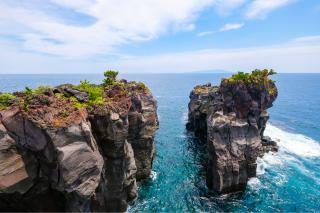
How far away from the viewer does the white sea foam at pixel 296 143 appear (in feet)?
241

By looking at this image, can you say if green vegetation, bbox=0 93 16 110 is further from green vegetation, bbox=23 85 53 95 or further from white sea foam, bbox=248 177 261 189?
white sea foam, bbox=248 177 261 189

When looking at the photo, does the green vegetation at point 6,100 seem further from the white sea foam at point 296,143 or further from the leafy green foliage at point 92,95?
the white sea foam at point 296,143

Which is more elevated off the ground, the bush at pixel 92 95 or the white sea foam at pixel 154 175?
the bush at pixel 92 95

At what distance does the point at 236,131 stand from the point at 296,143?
37.9 meters

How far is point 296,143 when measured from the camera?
8106 centimetres

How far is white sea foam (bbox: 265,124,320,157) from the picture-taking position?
7331 cm

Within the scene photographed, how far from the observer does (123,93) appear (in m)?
38.6

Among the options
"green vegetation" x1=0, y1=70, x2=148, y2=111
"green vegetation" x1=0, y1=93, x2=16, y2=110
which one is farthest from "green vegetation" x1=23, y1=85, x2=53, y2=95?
"green vegetation" x1=0, y1=93, x2=16, y2=110

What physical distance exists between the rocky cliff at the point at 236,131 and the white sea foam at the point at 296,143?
25.2 m

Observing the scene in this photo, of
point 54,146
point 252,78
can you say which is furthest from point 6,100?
point 252,78

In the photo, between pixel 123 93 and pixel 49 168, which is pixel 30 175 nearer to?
pixel 49 168

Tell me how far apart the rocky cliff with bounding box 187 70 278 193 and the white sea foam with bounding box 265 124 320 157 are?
991 inches

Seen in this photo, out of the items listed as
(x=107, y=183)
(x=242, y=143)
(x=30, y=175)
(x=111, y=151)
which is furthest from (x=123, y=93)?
(x=242, y=143)

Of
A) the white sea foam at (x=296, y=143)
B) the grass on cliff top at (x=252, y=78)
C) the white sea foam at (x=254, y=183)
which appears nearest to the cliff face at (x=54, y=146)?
the grass on cliff top at (x=252, y=78)
